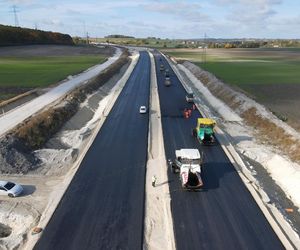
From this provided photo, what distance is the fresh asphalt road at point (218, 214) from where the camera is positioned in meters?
24.0

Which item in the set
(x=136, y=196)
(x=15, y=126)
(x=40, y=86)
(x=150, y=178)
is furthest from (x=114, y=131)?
(x=40, y=86)

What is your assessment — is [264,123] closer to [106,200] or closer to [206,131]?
[206,131]

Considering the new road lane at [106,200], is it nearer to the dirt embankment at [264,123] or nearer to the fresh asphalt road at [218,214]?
the fresh asphalt road at [218,214]

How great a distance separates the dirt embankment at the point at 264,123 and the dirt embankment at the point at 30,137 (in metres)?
24.9

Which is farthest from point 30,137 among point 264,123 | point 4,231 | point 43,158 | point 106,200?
Result: point 264,123

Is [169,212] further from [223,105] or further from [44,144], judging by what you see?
[223,105]

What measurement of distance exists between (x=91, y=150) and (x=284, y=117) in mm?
28248

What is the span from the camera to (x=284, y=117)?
53750mm

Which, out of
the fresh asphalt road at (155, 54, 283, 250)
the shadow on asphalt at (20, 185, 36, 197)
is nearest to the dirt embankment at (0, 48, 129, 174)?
the shadow on asphalt at (20, 185, 36, 197)

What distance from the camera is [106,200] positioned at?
2905 centimetres

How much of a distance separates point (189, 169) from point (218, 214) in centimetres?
500

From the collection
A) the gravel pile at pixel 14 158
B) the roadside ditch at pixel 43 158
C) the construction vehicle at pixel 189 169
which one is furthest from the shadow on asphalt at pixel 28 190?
the construction vehicle at pixel 189 169

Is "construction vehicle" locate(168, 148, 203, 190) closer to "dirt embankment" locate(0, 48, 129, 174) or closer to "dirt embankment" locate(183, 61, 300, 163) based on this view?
"dirt embankment" locate(183, 61, 300, 163)

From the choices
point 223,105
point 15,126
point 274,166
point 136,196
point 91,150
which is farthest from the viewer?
point 223,105
